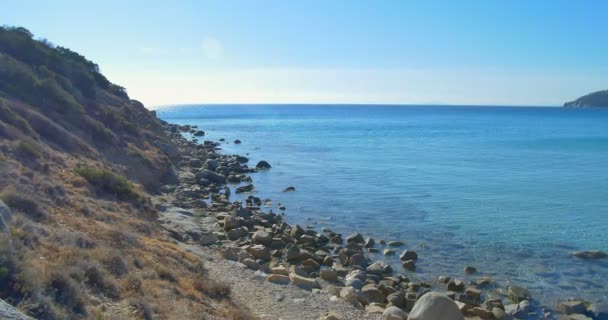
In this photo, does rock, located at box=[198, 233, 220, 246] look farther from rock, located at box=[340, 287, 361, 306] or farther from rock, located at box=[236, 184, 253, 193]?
rock, located at box=[236, 184, 253, 193]

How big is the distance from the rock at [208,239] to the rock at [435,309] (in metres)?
9.44

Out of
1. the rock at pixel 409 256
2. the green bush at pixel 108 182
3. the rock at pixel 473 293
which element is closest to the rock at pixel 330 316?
the rock at pixel 473 293

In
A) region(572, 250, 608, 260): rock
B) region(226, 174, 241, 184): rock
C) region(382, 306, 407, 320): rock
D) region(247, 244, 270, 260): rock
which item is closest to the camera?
region(382, 306, 407, 320): rock

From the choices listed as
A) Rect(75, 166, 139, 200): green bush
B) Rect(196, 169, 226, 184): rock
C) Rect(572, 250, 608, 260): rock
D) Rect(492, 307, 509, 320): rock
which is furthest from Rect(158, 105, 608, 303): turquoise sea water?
Rect(75, 166, 139, 200): green bush

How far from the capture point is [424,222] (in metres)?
26.3

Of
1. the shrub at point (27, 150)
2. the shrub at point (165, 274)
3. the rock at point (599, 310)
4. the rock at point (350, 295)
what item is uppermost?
the shrub at point (27, 150)

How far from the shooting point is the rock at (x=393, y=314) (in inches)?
556

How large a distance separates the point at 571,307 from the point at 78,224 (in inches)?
572

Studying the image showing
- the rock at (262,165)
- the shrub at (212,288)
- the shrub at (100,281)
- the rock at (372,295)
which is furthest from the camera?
the rock at (262,165)

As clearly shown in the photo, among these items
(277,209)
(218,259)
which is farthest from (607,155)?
(218,259)

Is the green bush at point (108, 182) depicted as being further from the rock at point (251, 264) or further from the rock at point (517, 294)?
the rock at point (517, 294)

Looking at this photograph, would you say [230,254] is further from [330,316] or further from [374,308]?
[330,316]

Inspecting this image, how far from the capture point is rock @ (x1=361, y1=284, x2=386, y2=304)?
16094mm

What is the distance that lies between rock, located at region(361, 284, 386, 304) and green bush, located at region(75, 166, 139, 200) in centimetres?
1093
